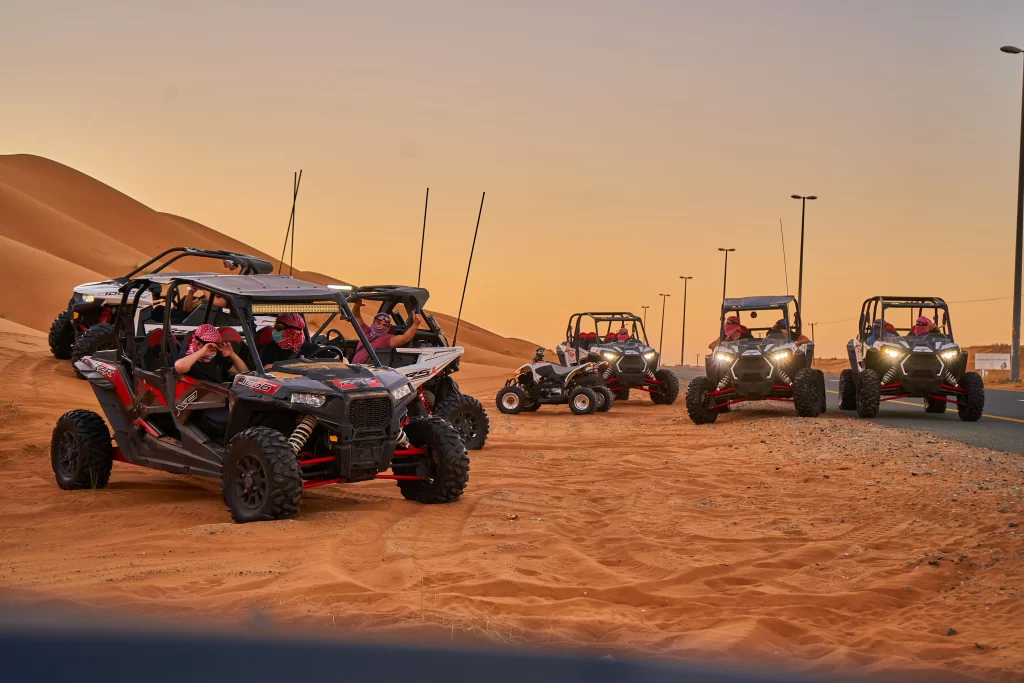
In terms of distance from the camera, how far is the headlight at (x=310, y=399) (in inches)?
385

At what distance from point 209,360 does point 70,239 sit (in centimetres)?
8638

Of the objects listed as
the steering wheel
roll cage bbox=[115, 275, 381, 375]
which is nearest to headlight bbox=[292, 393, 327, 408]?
roll cage bbox=[115, 275, 381, 375]

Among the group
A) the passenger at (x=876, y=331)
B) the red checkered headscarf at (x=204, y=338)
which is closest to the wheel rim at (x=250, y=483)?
the red checkered headscarf at (x=204, y=338)

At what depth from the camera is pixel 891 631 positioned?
6.57m

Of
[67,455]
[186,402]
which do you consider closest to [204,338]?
[186,402]

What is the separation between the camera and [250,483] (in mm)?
9672

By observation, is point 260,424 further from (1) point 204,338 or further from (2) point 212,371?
(1) point 204,338

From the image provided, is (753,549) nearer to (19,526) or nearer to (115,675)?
(115,675)

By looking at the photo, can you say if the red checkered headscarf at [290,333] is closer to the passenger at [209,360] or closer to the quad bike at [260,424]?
the quad bike at [260,424]

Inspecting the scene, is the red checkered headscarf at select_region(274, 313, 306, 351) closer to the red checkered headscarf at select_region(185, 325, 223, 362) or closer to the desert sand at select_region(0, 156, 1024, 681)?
the red checkered headscarf at select_region(185, 325, 223, 362)

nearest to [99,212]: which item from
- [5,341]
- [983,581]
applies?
[5,341]

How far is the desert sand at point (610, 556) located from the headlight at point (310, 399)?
104cm

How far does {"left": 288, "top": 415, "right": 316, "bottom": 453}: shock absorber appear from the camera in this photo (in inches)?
385

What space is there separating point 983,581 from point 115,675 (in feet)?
19.5
